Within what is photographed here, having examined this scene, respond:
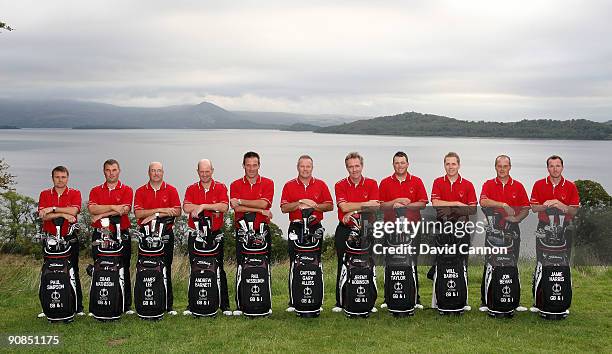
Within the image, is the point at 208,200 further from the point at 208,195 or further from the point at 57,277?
the point at 57,277

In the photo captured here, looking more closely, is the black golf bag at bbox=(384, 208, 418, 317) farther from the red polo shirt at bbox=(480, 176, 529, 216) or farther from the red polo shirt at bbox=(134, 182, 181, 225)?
the red polo shirt at bbox=(134, 182, 181, 225)

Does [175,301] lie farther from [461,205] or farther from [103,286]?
[461,205]

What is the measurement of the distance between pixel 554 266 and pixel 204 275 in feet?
14.8

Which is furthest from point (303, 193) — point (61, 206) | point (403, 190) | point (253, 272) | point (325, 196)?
point (61, 206)

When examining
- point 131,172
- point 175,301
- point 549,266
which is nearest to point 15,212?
point 175,301

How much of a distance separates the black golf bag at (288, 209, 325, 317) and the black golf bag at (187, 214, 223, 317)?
100 centimetres

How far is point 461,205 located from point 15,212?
25929 millimetres

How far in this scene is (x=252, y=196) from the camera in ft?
25.8

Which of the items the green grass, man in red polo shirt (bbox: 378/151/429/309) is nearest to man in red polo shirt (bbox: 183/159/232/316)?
the green grass

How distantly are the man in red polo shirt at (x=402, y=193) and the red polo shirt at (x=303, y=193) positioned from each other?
75 cm

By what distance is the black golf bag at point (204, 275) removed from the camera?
768 cm

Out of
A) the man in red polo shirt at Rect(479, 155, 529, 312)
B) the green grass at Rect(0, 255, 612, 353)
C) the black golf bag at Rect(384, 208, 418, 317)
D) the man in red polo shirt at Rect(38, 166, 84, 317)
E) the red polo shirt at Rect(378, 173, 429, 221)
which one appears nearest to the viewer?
the green grass at Rect(0, 255, 612, 353)

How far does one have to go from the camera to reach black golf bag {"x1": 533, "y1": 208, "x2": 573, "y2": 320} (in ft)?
24.9

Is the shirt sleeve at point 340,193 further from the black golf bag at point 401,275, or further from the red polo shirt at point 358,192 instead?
the black golf bag at point 401,275
